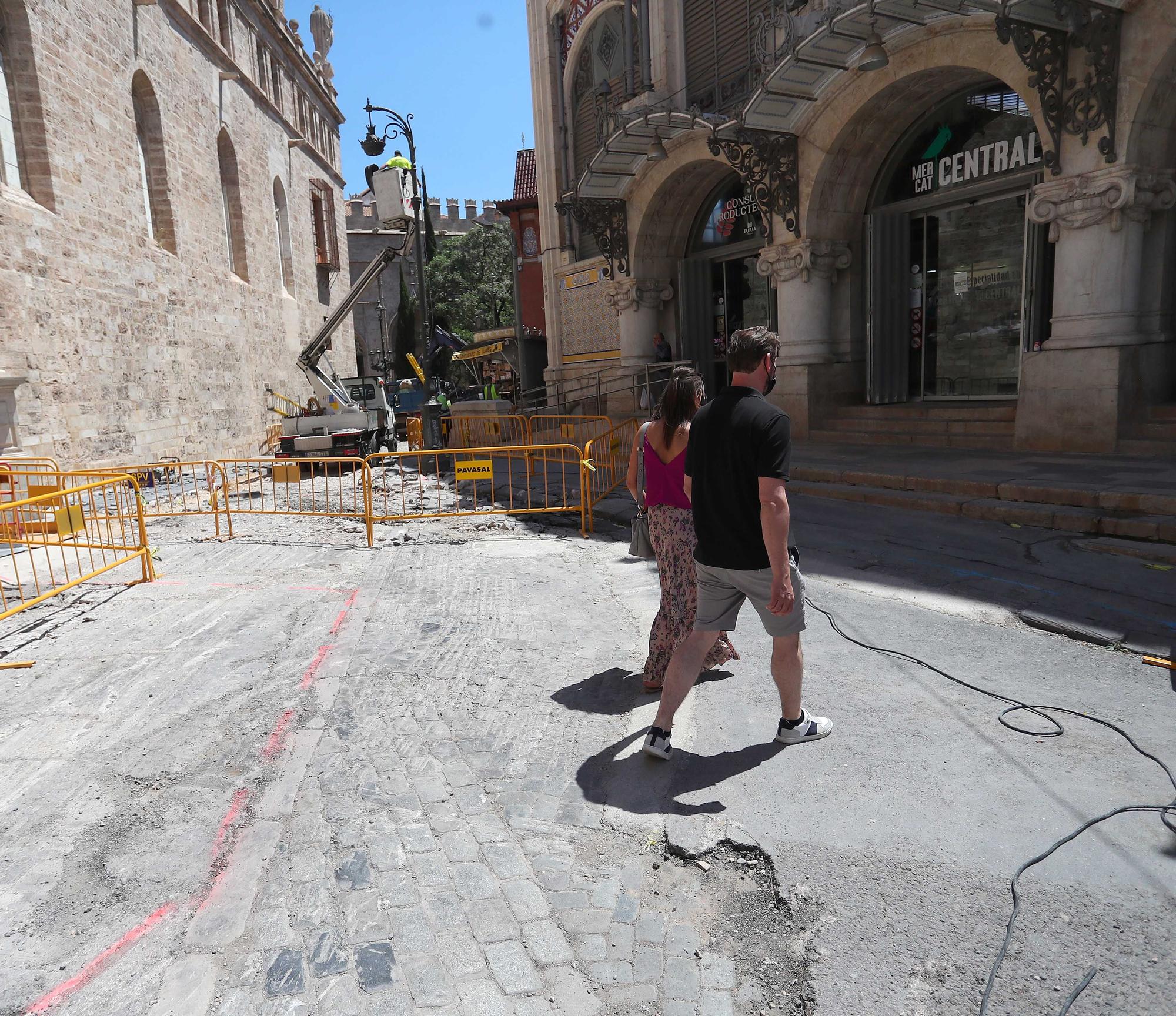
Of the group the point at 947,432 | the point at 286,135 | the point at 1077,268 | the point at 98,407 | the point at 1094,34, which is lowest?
the point at 947,432

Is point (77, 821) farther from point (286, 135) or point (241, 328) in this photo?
point (286, 135)

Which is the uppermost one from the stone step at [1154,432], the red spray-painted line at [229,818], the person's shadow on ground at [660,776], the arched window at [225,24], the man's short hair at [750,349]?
the arched window at [225,24]

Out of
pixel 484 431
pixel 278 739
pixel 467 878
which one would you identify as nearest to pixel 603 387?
pixel 484 431

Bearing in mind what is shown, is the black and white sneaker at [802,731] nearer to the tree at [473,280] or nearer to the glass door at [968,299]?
the glass door at [968,299]

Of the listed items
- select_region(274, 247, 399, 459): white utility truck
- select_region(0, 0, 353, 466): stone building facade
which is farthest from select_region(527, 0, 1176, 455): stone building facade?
select_region(0, 0, 353, 466): stone building facade

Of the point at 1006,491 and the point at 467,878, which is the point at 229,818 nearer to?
the point at 467,878

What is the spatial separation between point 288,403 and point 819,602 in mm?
23666

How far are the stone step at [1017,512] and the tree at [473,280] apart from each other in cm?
3863

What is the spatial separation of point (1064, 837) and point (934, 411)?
34.3 feet

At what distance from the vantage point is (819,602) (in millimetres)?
6020

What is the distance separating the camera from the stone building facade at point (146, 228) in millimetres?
13102

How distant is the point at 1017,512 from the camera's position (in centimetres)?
785

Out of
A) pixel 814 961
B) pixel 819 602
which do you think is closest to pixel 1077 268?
pixel 819 602

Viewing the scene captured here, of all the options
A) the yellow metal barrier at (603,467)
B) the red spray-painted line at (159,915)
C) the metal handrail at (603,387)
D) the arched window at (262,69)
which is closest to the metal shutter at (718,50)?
the metal handrail at (603,387)
